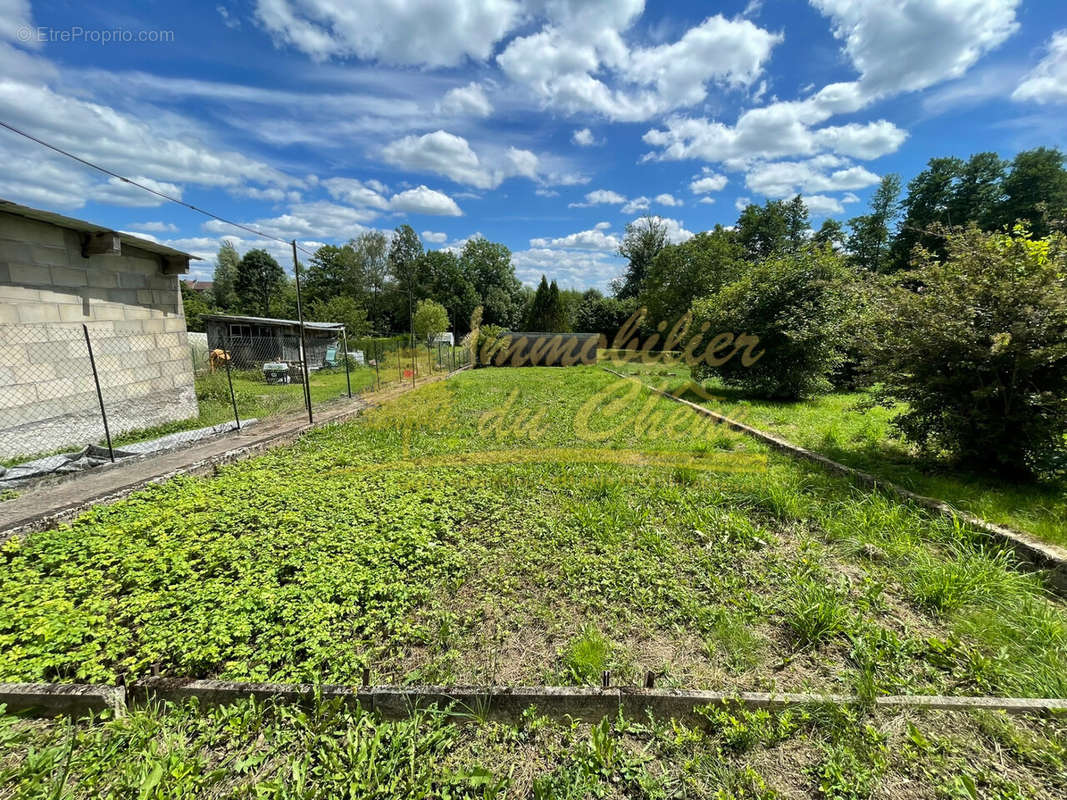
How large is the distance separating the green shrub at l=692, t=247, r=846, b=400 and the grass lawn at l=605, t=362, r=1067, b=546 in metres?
0.76

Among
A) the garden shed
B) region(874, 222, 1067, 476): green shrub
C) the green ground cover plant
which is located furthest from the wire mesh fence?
the garden shed

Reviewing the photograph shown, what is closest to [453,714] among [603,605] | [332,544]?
[603,605]

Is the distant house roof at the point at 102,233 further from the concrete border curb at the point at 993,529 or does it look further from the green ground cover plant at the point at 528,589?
the concrete border curb at the point at 993,529

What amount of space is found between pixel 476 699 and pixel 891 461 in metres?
5.86

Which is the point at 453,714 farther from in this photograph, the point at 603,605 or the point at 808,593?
the point at 808,593

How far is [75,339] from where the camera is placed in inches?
217

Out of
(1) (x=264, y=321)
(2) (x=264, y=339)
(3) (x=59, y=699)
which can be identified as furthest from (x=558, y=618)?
(2) (x=264, y=339)

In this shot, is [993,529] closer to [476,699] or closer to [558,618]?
[558,618]

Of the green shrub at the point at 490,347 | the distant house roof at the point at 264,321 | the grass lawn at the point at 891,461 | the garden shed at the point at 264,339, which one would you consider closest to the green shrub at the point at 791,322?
the grass lawn at the point at 891,461

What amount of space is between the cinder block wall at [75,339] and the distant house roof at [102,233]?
0.38 feet

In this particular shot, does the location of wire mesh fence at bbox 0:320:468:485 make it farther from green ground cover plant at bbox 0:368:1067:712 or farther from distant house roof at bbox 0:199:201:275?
green ground cover plant at bbox 0:368:1067:712

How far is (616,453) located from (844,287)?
262 inches

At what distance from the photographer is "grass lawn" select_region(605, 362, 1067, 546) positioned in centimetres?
344

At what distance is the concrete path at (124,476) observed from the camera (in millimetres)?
3471
